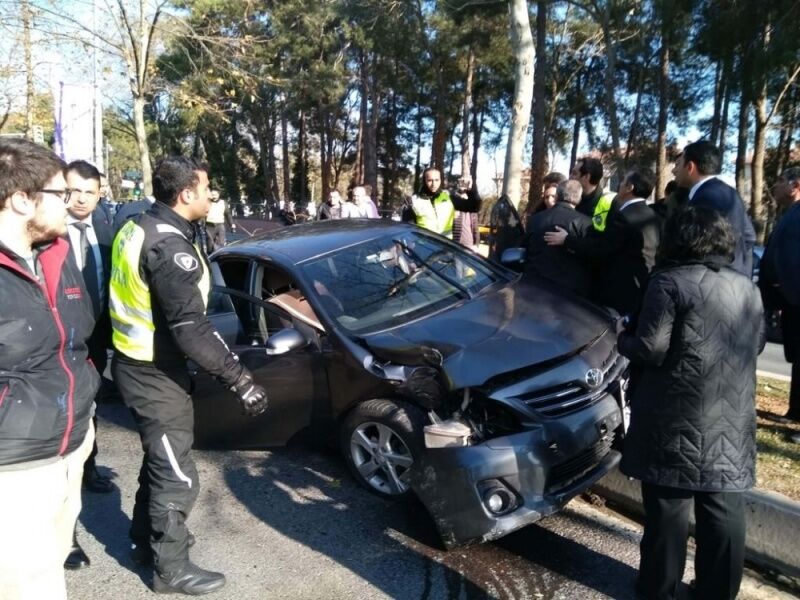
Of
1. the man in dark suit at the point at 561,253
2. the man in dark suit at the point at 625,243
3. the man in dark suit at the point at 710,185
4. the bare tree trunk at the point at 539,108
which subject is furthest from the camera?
the bare tree trunk at the point at 539,108

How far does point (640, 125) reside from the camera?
117 feet

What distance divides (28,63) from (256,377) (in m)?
11.8

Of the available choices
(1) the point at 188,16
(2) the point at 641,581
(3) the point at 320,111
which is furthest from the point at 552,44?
(2) the point at 641,581

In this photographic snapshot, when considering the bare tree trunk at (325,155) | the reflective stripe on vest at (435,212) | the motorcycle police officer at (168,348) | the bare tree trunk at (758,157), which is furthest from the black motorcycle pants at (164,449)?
the bare tree trunk at (325,155)

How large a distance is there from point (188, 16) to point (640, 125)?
90.3ft

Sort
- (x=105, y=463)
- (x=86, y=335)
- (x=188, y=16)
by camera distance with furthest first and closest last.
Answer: (x=188, y=16) < (x=105, y=463) < (x=86, y=335)

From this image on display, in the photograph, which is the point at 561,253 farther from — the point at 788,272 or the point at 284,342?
the point at 284,342

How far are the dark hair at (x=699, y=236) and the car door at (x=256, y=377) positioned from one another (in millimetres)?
2194

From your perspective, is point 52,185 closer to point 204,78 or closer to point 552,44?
point 204,78

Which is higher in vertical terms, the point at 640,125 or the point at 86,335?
the point at 640,125

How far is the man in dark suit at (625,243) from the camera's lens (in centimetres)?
477

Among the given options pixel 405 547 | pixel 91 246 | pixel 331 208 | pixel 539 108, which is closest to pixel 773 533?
pixel 405 547

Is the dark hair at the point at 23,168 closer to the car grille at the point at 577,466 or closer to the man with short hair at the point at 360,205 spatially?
the car grille at the point at 577,466

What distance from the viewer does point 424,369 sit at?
349 centimetres
